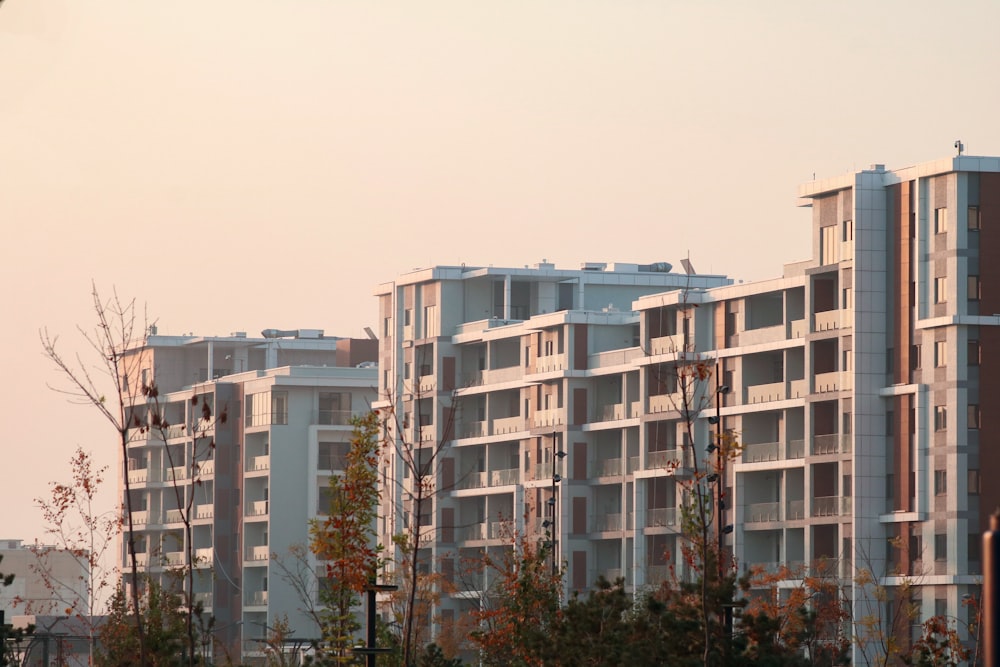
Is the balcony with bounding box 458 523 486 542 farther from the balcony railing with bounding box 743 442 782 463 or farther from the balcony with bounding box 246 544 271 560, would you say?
the balcony railing with bounding box 743 442 782 463

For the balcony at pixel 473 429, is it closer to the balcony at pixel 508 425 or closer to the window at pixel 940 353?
the balcony at pixel 508 425

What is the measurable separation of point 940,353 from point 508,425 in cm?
3482

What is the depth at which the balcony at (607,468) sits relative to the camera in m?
98.1

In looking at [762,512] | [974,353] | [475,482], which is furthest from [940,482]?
[475,482]

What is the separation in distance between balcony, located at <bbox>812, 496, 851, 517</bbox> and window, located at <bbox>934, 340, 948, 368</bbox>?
22.2 feet

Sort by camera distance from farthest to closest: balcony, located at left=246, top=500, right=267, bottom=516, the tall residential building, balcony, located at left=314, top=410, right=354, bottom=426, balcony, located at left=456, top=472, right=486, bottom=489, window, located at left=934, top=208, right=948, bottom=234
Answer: balcony, located at left=314, top=410, right=354, bottom=426 < balcony, located at left=246, top=500, right=267, bottom=516 < balcony, located at left=456, top=472, right=486, bottom=489 < window, located at left=934, top=208, right=948, bottom=234 < the tall residential building

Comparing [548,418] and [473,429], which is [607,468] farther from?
[473,429]

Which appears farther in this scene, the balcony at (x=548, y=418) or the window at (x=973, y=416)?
the balcony at (x=548, y=418)

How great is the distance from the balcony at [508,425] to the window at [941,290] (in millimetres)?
33411

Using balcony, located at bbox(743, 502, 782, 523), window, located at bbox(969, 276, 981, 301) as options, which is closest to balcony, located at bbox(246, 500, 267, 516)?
balcony, located at bbox(743, 502, 782, 523)

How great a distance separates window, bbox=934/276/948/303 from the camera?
76.2 meters

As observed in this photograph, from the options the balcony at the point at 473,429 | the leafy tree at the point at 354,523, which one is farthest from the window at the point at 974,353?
the leafy tree at the point at 354,523

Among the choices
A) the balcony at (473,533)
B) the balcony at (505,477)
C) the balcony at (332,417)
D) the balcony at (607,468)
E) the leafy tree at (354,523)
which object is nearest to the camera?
the leafy tree at (354,523)

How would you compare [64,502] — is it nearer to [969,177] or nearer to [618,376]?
[969,177]
